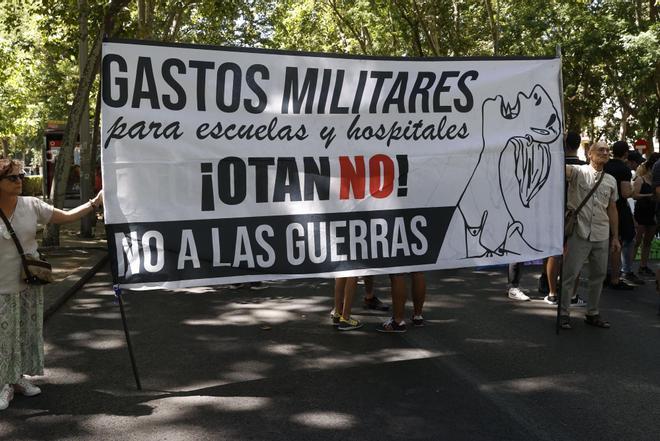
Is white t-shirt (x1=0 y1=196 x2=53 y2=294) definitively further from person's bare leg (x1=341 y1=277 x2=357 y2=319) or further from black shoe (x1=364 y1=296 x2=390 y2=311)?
black shoe (x1=364 y1=296 x2=390 y2=311)

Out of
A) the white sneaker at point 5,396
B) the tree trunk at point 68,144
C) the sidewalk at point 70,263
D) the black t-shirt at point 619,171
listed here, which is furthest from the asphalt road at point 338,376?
the tree trunk at point 68,144

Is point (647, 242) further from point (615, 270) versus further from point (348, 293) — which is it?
point (348, 293)

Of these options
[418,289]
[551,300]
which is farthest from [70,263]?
[551,300]

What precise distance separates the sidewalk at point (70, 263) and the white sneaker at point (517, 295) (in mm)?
5025

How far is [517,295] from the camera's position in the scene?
8516mm

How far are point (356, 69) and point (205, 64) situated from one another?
118cm

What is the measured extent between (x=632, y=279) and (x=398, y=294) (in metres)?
4.51

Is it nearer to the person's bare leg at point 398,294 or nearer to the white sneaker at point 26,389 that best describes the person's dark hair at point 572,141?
the person's bare leg at point 398,294

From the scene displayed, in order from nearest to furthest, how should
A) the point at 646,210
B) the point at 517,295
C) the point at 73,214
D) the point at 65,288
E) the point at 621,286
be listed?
1. the point at 73,214
2. the point at 517,295
3. the point at 65,288
4. the point at 621,286
5. the point at 646,210

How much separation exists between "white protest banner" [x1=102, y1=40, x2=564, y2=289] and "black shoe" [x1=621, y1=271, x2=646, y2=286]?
12.1ft

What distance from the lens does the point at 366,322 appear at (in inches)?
285

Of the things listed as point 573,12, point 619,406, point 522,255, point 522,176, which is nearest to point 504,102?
point 522,176

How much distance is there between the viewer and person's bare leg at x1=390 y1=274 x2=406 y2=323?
6.58m

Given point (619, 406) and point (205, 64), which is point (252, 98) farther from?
point (619, 406)
